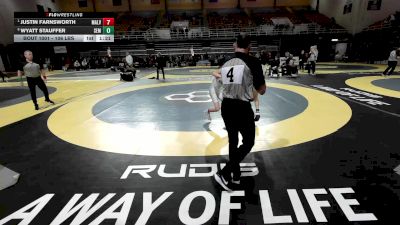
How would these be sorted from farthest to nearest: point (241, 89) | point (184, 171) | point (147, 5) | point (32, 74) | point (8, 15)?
point (147, 5), point (8, 15), point (32, 74), point (184, 171), point (241, 89)

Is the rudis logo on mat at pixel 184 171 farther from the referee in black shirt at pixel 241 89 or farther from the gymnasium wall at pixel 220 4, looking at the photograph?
the gymnasium wall at pixel 220 4

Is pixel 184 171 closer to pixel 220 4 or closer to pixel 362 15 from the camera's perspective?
pixel 362 15

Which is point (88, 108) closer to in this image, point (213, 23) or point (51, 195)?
Answer: point (51, 195)

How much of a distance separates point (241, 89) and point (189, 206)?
1.47 metres

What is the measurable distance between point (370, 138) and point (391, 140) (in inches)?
12.8

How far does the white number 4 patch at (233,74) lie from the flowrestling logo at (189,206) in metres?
1.35

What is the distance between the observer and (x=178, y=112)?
6754 millimetres

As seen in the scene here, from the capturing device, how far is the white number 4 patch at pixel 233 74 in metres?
2.90

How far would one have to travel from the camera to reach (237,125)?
2.97 meters

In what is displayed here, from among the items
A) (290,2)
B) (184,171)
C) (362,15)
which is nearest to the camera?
(184,171)

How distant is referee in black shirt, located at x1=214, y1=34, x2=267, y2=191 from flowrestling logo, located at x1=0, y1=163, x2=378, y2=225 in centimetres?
40
